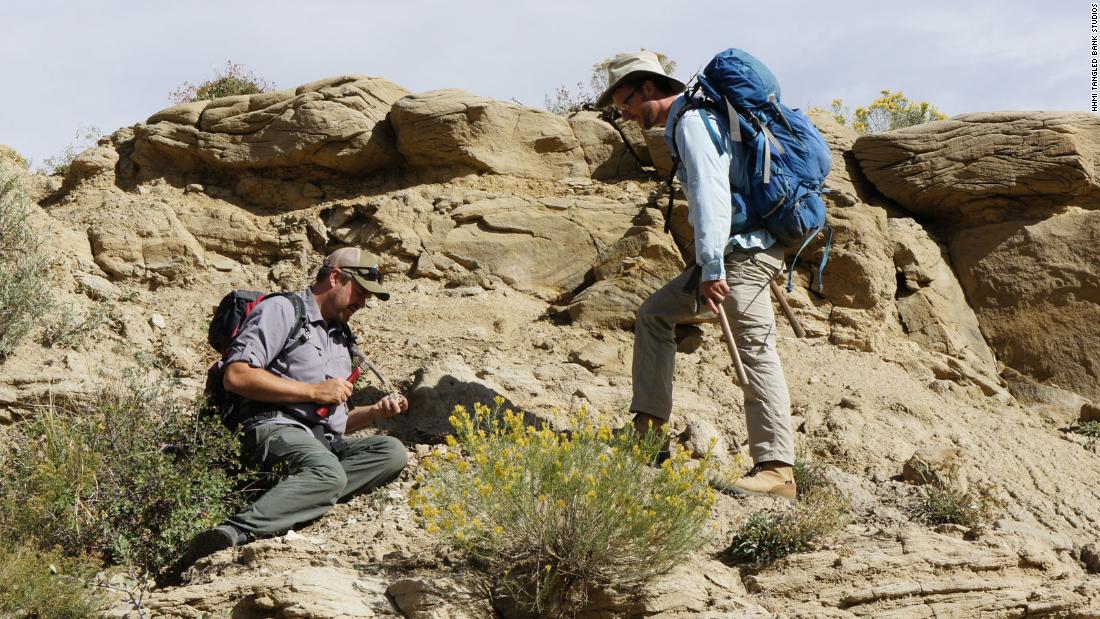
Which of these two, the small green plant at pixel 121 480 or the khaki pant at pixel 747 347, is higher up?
the khaki pant at pixel 747 347

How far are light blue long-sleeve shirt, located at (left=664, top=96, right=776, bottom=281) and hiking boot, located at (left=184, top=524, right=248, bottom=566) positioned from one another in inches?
103

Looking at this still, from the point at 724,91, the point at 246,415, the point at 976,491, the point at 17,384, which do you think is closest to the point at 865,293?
the point at 976,491

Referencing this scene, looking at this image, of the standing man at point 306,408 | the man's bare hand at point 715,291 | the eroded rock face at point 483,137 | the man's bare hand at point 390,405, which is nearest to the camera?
the standing man at point 306,408

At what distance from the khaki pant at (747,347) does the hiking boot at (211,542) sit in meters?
2.23

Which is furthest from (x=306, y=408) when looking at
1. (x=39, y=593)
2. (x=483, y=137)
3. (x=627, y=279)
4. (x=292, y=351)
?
(x=483, y=137)

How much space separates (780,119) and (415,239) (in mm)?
3703

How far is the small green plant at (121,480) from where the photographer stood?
5004mm

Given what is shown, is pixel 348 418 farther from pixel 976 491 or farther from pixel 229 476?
pixel 976 491

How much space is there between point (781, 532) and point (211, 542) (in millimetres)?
2667

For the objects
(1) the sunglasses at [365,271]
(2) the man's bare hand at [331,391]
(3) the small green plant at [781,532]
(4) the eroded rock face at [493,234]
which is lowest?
(3) the small green plant at [781,532]

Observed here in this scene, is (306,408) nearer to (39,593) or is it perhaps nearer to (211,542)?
(211,542)

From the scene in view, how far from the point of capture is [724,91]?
5918mm

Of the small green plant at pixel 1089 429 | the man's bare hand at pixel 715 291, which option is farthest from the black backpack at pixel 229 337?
the small green plant at pixel 1089 429

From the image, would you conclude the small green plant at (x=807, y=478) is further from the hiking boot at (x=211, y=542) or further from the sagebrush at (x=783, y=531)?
the hiking boot at (x=211, y=542)
